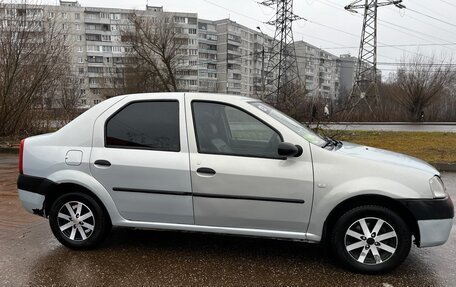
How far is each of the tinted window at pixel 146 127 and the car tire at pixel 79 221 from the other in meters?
0.72

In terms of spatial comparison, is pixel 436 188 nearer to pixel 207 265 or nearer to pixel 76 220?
pixel 207 265

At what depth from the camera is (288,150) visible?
359 centimetres

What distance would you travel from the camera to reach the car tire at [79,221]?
13.6ft

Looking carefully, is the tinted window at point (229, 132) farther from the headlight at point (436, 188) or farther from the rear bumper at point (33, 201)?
the rear bumper at point (33, 201)

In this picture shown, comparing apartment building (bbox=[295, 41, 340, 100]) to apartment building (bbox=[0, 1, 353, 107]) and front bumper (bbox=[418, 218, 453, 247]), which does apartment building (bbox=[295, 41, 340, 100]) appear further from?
front bumper (bbox=[418, 218, 453, 247])

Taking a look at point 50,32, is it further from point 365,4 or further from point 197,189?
point 365,4

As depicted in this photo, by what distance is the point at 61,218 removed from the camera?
423cm

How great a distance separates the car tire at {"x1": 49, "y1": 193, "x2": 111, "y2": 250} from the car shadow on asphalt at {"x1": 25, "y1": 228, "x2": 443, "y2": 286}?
130mm

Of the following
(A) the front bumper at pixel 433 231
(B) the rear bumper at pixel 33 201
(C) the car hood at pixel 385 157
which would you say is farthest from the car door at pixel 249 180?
(B) the rear bumper at pixel 33 201

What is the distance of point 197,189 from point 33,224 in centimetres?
275

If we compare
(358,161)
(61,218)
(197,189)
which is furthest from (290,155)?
(61,218)

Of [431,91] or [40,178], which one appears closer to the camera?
[40,178]

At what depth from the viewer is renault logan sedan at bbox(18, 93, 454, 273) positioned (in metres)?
3.55

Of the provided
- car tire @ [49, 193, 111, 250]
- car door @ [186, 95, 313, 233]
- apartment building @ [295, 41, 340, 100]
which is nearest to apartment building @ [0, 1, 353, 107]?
apartment building @ [295, 41, 340, 100]
